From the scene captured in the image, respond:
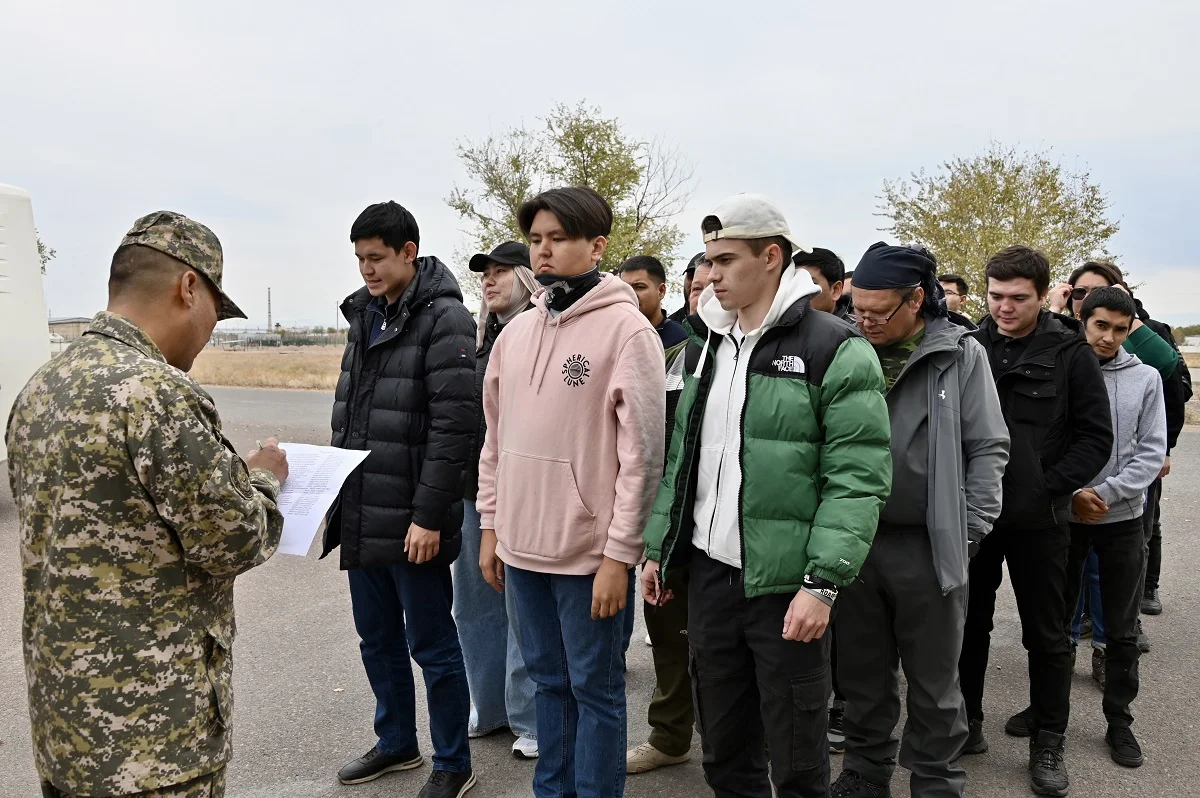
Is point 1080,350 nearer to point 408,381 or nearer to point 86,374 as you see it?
point 408,381

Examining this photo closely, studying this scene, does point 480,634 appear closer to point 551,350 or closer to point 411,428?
point 411,428

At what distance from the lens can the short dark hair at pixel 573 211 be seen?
2.97 m

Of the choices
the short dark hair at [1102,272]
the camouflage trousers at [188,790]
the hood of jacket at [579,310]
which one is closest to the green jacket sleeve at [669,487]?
the hood of jacket at [579,310]

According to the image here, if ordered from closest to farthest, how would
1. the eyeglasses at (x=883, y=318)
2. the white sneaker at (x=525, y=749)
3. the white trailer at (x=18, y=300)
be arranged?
the eyeglasses at (x=883, y=318)
the white sneaker at (x=525, y=749)
the white trailer at (x=18, y=300)

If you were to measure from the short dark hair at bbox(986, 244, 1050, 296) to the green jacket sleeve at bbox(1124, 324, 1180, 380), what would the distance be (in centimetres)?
176

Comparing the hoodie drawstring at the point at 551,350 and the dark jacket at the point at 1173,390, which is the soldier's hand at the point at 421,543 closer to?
the hoodie drawstring at the point at 551,350

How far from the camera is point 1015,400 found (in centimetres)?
372

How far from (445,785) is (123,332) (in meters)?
2.24

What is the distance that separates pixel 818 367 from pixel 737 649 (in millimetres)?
898

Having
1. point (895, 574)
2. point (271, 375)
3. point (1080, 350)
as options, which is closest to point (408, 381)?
point (895, 574)

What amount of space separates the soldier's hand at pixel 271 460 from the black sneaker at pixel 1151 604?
18.3 feet

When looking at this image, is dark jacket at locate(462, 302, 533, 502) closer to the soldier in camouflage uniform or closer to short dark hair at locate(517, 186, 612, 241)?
short dark hair at locate(517, 186, 612, 241)

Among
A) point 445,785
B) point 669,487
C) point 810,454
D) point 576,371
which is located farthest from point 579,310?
point 445,785

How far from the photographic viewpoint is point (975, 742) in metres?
3.85
